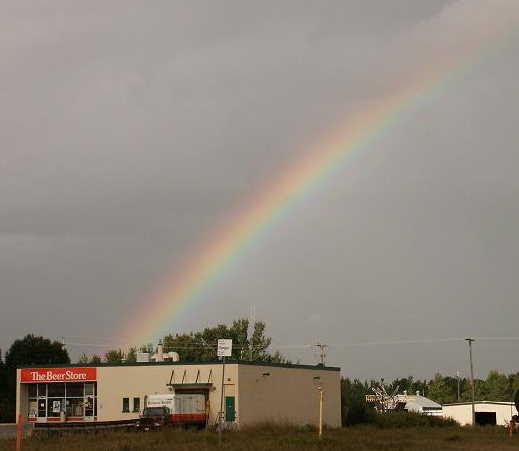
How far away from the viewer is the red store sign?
60938mm

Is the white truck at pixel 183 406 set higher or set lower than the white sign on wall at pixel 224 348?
lower

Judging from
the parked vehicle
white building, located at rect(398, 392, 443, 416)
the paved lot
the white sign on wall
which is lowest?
white building, located at rect(398, 392, 443, 416)

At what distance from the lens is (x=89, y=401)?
6122 centimetres

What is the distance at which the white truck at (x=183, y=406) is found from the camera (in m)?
52.7

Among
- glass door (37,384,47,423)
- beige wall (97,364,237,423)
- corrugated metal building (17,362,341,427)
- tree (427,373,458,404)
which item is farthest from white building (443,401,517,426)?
tree (427,373,458,404)

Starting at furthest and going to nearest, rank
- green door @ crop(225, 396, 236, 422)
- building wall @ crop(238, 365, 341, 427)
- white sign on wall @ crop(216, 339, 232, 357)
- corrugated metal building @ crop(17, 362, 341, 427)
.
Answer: building wall @ crop(238, 365, 341, 427) → corrugated metal building @ crop(17, 362, 341, 427) → green door @ crop(225, 396, 236, 422) → white sign on wall @ crop(216, 339, 232, 357)

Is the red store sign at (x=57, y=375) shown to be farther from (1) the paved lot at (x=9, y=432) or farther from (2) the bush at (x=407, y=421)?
(2) the bush at (x=407, y=421)

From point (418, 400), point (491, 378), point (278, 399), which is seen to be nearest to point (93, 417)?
point (278, 399)

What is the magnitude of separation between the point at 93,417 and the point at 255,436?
19.0 m

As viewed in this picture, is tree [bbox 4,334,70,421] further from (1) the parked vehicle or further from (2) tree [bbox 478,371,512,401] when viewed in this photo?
(2) tree [bbox 478,371,512,401]

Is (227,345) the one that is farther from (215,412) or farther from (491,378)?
(491,378)

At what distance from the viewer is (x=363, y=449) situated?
3528cm

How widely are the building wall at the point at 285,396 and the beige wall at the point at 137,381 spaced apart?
5.66 feet

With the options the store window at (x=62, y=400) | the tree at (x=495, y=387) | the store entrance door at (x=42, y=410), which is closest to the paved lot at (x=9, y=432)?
the store entrance door at (x=42, y=410)
